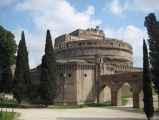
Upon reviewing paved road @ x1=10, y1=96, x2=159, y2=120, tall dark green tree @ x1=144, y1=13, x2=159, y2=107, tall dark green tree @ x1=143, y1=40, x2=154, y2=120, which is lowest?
paved road @ x1=10, y1=96, x2=159, y2=120

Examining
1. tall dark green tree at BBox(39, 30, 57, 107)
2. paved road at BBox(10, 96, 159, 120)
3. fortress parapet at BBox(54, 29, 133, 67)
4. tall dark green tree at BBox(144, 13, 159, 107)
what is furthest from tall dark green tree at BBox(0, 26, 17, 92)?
tall dark green tree at BBox(144, 13, 159, 107)

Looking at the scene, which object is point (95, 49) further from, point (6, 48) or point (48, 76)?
point (6, 48)

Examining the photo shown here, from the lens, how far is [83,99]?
129 ft

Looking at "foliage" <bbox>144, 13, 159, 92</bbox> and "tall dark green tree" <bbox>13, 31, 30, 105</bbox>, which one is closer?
"foliage" <bbox>144, 13, 159, 92</bbox>

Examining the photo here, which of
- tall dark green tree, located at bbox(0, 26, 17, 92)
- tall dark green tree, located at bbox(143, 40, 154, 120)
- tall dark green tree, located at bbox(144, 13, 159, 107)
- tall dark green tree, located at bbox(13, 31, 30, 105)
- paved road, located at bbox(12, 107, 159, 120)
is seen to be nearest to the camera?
tall dark green tree, located at bbox(143, 40, 154, 120)

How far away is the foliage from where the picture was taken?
2529cm

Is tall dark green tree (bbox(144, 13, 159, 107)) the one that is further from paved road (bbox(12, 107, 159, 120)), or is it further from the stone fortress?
the stone fortress

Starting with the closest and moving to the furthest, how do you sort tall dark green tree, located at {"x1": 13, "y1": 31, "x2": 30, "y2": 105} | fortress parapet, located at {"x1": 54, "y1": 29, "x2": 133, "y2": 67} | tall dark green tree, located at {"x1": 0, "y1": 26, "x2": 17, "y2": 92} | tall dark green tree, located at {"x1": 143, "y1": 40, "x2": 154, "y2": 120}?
tall dark green tree, located at {"x1": 143, "y1": 40, "x2": 154, "y2": 120} < tall dark green tree, located at {"x1": 13, "y1": 31, "x2": 30, "y2": 105} < tall dark green tree, located at {"x1": 0, "y1": 26, "x2": 17, "y2": 92} < fortress parapet, located at {"x1": 54, "y1": 29, "x2": 133, "y2": 67}

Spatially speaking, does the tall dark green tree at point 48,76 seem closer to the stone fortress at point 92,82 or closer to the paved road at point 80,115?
the stone fortress at point 92,82

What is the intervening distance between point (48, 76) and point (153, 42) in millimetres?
15394

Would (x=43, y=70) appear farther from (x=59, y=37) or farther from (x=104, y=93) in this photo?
(x=59, y=37)

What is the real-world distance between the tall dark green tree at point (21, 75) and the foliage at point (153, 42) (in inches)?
695

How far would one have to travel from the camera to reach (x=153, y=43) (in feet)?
85.9

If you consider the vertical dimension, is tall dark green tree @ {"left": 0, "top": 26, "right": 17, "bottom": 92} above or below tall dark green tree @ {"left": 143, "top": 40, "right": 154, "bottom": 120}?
above
